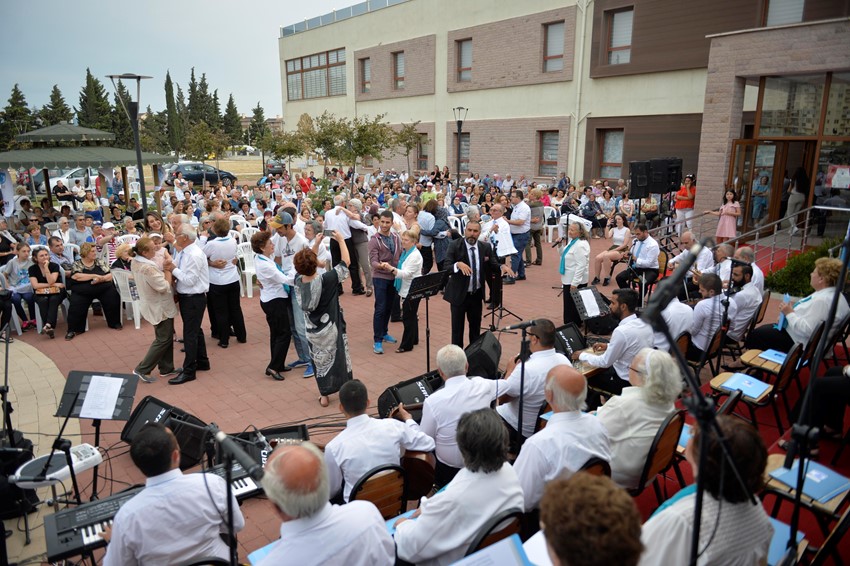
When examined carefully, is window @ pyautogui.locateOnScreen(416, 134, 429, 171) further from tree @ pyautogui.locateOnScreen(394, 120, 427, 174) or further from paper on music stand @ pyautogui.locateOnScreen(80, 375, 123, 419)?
paper on music stand @ pyautogui.locateOnScreen(80, 375, 123, 419)

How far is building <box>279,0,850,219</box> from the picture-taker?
13094 mm

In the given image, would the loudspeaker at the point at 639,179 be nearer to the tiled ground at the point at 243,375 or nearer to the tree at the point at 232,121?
the tiled ground at the point at 243,375

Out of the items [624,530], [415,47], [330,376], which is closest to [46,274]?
[330,376]

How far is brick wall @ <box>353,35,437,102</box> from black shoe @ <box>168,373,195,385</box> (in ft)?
75.2

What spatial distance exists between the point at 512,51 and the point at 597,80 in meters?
4.31

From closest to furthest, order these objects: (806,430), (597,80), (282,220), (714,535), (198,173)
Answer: (714,535) < (806,430) < (282,220) < (597,80) < (198,173)

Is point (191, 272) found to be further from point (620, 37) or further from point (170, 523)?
point (620, 37)

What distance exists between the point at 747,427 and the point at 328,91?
3447cm

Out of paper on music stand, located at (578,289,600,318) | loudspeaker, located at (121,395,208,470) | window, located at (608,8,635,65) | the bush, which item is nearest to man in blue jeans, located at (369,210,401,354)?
paper on music stand, located at (578,289,600,318)

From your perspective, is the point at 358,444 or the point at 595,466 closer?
the point at 595,466

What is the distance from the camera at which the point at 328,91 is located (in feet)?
111

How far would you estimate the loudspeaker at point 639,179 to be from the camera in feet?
45.7

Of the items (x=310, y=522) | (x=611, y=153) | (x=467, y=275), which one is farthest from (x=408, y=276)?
(x=611, y=153)

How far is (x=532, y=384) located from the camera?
4.62 metres
